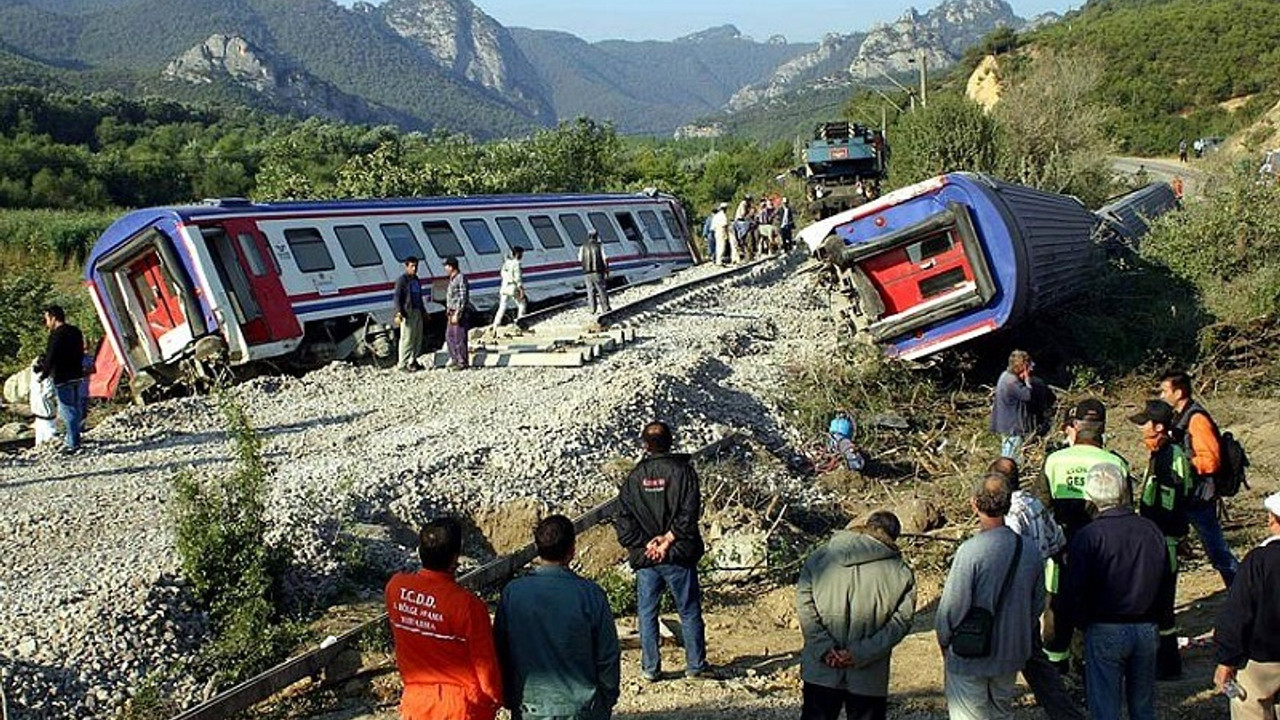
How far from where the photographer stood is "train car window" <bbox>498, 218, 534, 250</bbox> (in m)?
21.0

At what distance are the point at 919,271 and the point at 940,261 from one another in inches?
11.9

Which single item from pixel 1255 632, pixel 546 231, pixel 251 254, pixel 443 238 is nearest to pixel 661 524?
pixel 1255 632

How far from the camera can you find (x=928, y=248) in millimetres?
14398

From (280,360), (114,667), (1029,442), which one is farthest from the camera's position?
(280,360)

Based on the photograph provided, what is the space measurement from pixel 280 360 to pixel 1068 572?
42.6ft

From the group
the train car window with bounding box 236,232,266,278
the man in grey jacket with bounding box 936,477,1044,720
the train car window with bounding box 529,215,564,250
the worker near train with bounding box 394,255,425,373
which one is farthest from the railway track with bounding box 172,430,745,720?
the train car window with bounding box 529,215,564,250

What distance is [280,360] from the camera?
640 inches

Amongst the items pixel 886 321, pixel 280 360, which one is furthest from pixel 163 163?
pixel 886 321

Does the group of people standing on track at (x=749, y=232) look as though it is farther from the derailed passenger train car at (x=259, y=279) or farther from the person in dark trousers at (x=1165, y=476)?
the person in dark trousers at (x=1165, y=476)

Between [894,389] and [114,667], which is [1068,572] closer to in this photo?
[114,667]

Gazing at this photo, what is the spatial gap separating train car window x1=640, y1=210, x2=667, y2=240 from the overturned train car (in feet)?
38.1

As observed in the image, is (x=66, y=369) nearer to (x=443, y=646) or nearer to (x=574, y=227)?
(x=443, y=646)

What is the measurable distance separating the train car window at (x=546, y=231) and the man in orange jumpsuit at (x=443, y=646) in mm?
17772

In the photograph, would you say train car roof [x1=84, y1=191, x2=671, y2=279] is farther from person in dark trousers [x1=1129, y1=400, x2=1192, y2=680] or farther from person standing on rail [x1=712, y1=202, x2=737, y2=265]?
person in dark trousers [x1=1129, y1=400, x2=1192, y2=680]
